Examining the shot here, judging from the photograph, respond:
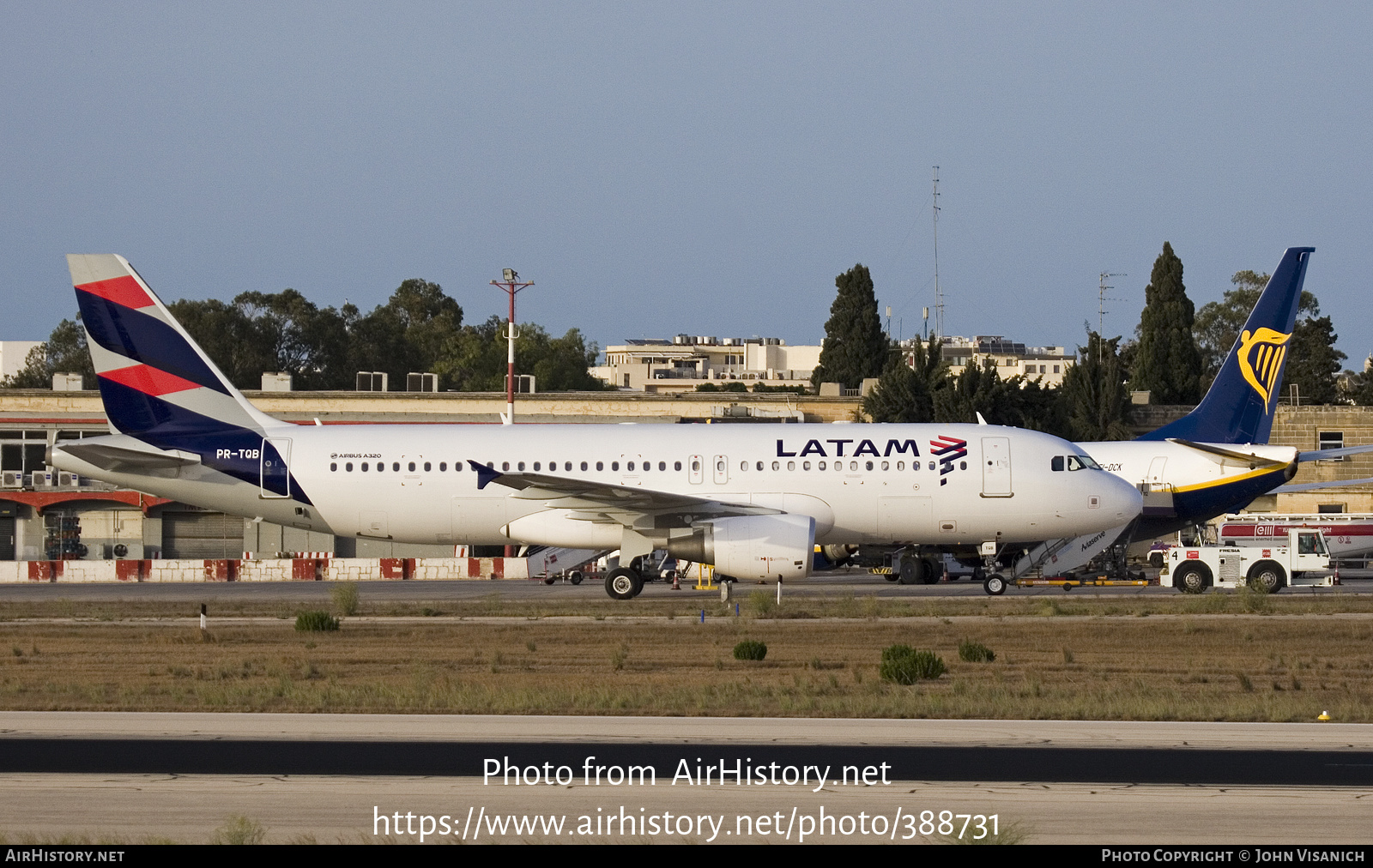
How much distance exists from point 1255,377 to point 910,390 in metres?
29.2

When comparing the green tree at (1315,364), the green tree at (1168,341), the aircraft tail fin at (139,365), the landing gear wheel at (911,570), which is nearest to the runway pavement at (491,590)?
the landing gear wheel at (911,570)

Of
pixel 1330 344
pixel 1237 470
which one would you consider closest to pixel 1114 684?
pixel 1237 470

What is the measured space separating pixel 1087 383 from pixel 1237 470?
125 ft

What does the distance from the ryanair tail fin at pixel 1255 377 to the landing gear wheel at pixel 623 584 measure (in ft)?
66.3

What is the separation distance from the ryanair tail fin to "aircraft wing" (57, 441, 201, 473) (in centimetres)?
2989

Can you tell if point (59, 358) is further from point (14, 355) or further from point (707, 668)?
point (707, 668)

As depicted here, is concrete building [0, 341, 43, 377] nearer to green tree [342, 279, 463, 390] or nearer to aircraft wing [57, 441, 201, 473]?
green tree [342, 279, 463, 390]

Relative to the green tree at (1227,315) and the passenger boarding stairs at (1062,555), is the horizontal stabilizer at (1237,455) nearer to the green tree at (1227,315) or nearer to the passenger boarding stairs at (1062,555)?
the passenger boarding stairs at (1062,555)

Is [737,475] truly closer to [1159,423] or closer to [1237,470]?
[1237,470]

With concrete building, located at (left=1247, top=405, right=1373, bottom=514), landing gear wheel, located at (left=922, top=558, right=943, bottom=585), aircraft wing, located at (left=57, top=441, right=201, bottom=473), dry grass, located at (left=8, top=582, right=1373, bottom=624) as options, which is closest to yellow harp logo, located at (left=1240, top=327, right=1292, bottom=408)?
dry grass, located at (left=8, top=582, right=1373, bottom=624)

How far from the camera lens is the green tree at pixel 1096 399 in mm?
79250

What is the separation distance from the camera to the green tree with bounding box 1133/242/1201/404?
95250 millimetres

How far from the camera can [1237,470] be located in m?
43.2

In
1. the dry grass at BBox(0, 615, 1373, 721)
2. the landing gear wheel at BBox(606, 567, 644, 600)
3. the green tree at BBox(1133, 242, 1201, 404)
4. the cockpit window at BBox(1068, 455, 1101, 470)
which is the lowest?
the dry grass at BBox(0, 615, 1373, 721)
